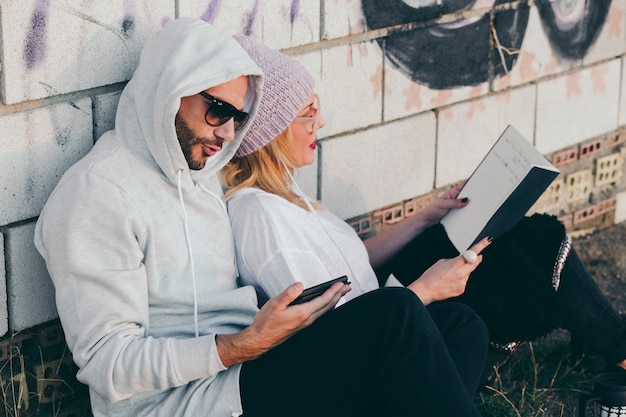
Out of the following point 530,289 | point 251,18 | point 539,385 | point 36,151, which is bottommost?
point 539,385

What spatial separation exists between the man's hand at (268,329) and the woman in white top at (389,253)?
0.94 feet

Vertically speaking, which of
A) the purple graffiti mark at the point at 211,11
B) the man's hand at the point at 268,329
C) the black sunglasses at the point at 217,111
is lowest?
the man's hand at the point at 268,329

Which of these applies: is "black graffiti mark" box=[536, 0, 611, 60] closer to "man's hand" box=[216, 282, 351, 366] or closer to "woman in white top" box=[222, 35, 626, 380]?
"woman in white top" box=[222, 35, 626, 380]

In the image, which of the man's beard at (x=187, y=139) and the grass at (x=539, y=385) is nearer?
the man's beard at (x=187, y=139)

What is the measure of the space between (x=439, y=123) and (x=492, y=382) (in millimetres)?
1121

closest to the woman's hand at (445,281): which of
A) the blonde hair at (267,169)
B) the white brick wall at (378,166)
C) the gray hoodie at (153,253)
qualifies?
the blonde hair at (267,169)

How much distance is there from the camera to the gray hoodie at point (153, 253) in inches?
112

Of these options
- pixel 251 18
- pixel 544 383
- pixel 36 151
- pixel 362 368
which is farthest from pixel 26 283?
pixel 544 383

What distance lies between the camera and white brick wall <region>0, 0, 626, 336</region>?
10.1 ft

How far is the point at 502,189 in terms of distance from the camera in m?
3.42

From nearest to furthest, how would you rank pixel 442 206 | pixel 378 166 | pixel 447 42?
pixel 442 206 → pixel 378 166 → pixel 447 42

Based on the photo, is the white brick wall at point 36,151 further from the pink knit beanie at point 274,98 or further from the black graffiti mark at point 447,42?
the black graffiti mark at point 447,42

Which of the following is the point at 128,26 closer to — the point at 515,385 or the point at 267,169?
the point at 267,169

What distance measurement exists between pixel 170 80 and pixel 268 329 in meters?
0.67
